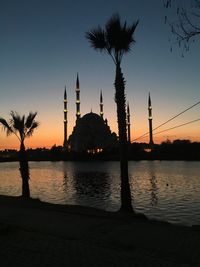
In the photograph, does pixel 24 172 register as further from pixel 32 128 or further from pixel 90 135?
pixel 90 135

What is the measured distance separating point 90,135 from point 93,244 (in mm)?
160391

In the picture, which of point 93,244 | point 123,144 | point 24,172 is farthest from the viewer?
point 24,172

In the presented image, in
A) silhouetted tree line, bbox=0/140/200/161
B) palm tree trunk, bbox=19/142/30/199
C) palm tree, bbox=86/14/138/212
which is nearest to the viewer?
palm tree, bbox=86/14/138/212

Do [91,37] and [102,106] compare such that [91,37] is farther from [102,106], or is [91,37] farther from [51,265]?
A: [102,106]

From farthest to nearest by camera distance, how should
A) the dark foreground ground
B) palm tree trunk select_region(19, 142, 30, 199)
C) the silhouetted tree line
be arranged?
1. the silhouetted tree line
2. palm tree trunk select_region(19, 142, 30, 199)
3. the dark foreground ground

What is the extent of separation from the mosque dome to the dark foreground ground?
156 metres

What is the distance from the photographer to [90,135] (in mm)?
168125

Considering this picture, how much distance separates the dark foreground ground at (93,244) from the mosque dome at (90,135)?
15607 centimetres

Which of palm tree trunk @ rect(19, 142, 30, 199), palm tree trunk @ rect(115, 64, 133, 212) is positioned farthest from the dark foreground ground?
palm tree trunk @ rect(19, 142, 30, 199)

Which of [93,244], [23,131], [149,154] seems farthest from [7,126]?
[149,154]

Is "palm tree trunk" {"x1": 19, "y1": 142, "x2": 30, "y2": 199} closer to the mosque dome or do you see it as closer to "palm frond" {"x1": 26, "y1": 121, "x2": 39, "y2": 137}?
"palm frond" {"x1": 26, "y1": 121, "x2": 39, "y2": 137}

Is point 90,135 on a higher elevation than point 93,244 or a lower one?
higher

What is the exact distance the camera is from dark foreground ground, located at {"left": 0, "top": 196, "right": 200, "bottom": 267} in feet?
21.8

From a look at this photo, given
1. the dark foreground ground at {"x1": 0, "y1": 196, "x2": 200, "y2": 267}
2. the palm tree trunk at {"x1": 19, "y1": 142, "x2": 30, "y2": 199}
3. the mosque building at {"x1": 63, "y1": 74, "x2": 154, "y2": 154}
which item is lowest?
the dark foreground ground at {"x1": 0, "y1": 196, "x2": 200, "y2": 267}
